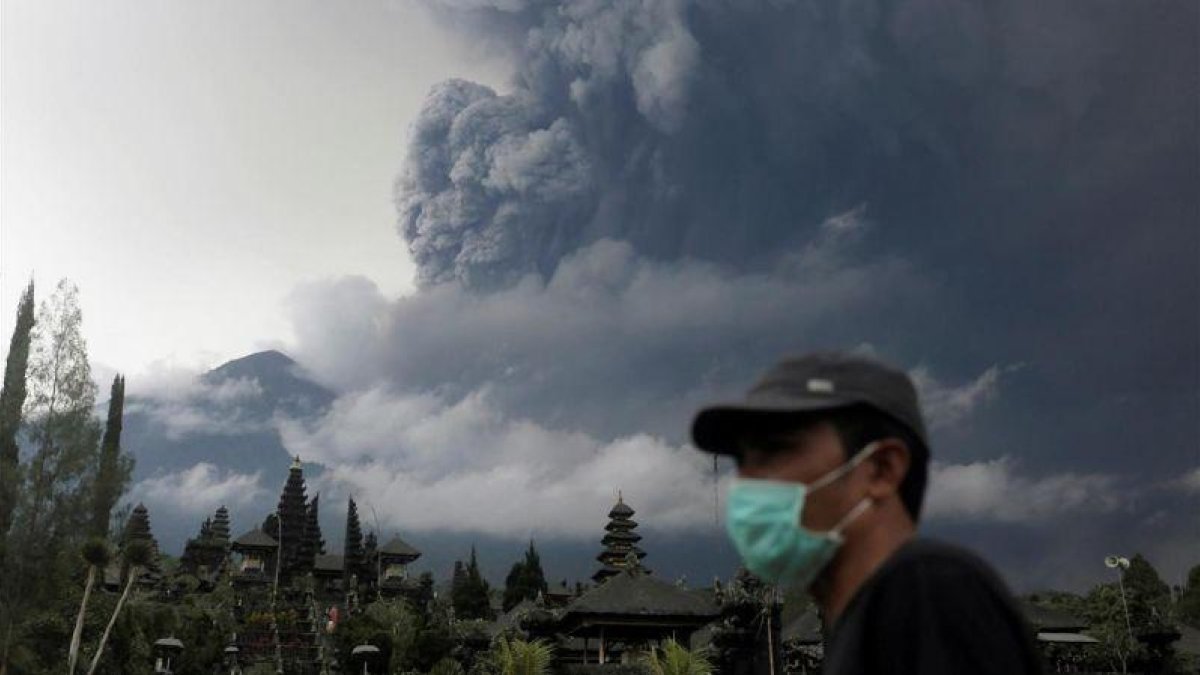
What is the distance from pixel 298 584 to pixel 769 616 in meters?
53.7

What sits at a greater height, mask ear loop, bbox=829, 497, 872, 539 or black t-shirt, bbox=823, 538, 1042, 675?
mask ear loop, bbox=829, 497, 872, 539

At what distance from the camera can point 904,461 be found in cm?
177

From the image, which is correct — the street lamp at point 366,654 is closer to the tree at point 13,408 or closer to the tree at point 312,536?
the tree at point 13,408

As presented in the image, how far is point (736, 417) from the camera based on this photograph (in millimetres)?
1808

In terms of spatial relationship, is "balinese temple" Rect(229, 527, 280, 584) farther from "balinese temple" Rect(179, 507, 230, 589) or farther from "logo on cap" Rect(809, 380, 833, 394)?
"logo on cap" Rect(809, 380, 833, 394)

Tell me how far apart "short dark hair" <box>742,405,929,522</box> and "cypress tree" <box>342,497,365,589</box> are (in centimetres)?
7236

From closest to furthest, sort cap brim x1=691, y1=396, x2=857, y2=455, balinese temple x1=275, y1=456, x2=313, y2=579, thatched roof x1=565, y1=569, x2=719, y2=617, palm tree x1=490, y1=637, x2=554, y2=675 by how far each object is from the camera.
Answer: cap brim x1=691, y1=396, x2=857, y2=455 → palm tree x1=490, y1=637, x2=554, y2=675 → thatched roof x1=565, y1=569, x2=719, y2=617 → balinese temple x1=275, y1=456, x2=313, y2=579

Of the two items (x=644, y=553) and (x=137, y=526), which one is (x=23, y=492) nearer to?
(x=644, y=553)

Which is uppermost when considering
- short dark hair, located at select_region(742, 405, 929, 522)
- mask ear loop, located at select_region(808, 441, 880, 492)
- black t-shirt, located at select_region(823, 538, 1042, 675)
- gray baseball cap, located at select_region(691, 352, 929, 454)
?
gray baseball cap, located at select_region(691, 352, 929, 454)

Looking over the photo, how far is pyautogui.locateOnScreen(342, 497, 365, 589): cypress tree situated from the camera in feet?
242

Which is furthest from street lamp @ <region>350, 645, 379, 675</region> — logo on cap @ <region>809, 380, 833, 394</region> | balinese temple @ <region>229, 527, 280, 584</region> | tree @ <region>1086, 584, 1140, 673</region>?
balinese temple @ <region>229, 527, 280, 584</region>

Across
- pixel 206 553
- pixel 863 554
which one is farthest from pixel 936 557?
pixel 206 553

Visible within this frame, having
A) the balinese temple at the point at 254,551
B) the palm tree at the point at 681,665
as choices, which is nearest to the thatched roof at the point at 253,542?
the balinese temple at the point at 254,551

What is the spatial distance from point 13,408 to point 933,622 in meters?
41.4
